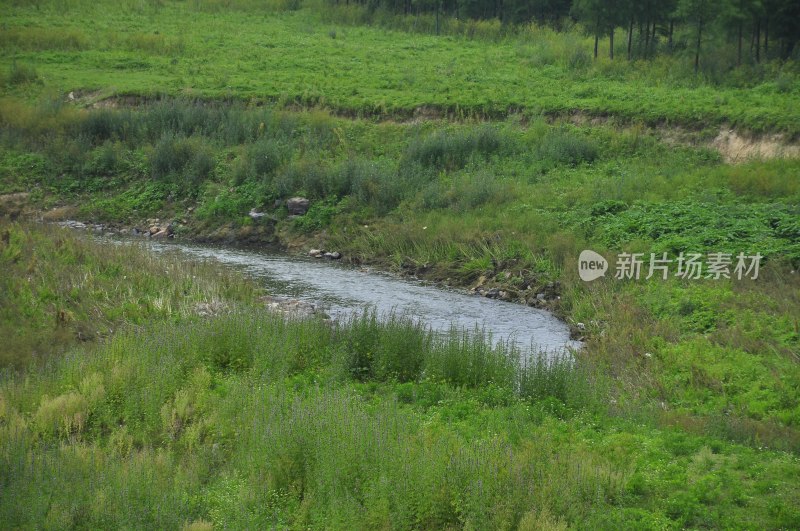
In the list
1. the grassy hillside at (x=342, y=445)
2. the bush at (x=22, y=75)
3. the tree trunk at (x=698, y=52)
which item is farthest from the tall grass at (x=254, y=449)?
the bush at (x=22, y=75)

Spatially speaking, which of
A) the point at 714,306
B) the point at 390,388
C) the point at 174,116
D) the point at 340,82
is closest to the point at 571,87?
the point at 340,82

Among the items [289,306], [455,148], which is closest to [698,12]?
[455,148]

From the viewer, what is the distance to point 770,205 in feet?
77.1

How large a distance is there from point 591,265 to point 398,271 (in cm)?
584

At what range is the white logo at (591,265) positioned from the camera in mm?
22109

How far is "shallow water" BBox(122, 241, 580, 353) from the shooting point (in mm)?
19406

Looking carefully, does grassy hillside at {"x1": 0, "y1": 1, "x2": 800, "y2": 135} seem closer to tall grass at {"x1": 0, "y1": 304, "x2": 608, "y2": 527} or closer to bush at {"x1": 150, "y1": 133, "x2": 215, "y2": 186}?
bush at {"x1": 150, "y1": 133, "x2": 215, "y2": 186}

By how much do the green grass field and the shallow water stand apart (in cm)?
84

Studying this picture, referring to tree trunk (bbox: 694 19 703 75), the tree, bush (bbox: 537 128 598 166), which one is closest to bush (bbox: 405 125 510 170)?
bush (bbox: 537 128 598 166)

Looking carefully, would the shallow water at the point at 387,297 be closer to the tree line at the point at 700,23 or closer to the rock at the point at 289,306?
the rock at the point at 289,306

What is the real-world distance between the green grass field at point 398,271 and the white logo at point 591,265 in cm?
26

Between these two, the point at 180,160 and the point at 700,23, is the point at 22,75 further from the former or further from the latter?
the point at 700,23

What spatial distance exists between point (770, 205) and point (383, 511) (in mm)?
17913

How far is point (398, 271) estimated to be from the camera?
25.8 meters
